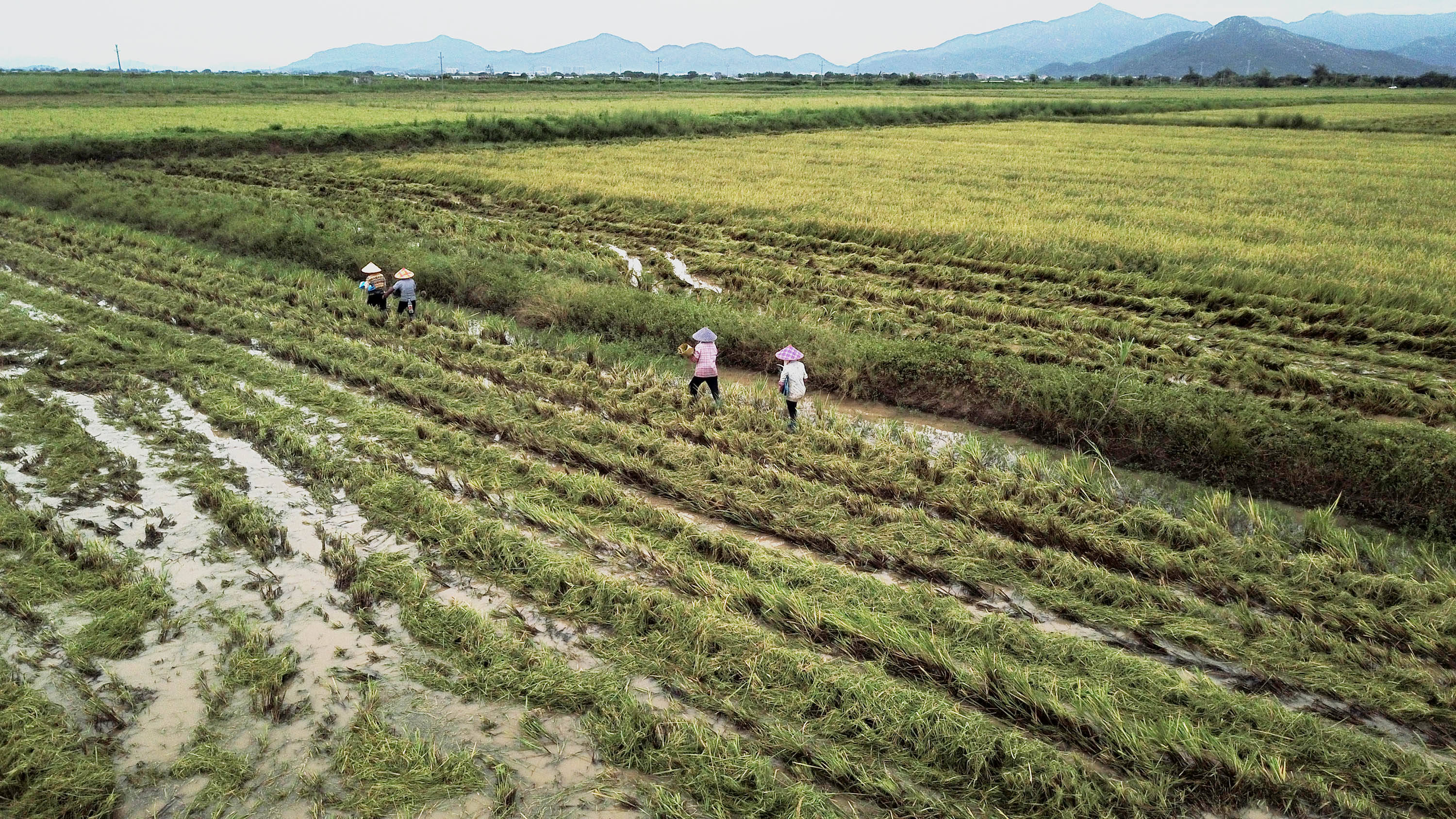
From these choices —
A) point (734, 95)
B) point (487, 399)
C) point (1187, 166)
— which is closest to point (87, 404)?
point (487, 399)

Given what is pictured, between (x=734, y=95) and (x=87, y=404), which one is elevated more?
(x=734, y=95)

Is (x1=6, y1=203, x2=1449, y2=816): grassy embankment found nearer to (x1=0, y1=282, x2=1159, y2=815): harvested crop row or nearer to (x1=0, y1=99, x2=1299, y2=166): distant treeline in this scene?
(x1=0, y1=282, x2=1159, y2=815): harvested crop row

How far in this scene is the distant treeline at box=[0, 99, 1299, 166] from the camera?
25469 millimetres

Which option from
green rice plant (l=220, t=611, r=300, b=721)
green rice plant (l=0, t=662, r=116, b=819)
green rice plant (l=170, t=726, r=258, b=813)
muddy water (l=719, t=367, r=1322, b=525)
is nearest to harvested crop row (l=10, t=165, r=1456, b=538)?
muddy water (l=719, t=367, r=1322, b=525)

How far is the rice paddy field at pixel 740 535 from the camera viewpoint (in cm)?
371

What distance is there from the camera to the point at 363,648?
4570 mm

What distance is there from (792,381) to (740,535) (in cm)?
189

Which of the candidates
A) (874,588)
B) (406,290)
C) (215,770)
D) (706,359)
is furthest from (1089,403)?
(406,290)

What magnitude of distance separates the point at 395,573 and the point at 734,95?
186 ft

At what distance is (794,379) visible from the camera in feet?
23.8

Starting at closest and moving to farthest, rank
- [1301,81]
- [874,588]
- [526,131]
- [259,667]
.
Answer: [259,667], [874,588], [526,131], [1301,81]

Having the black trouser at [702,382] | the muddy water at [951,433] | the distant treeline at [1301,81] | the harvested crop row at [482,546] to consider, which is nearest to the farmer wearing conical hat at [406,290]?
the harvested crop row at [482,546]

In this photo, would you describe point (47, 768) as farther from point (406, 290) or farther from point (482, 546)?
point (406, 290)

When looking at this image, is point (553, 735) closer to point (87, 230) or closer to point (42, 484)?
point (42, 484)
